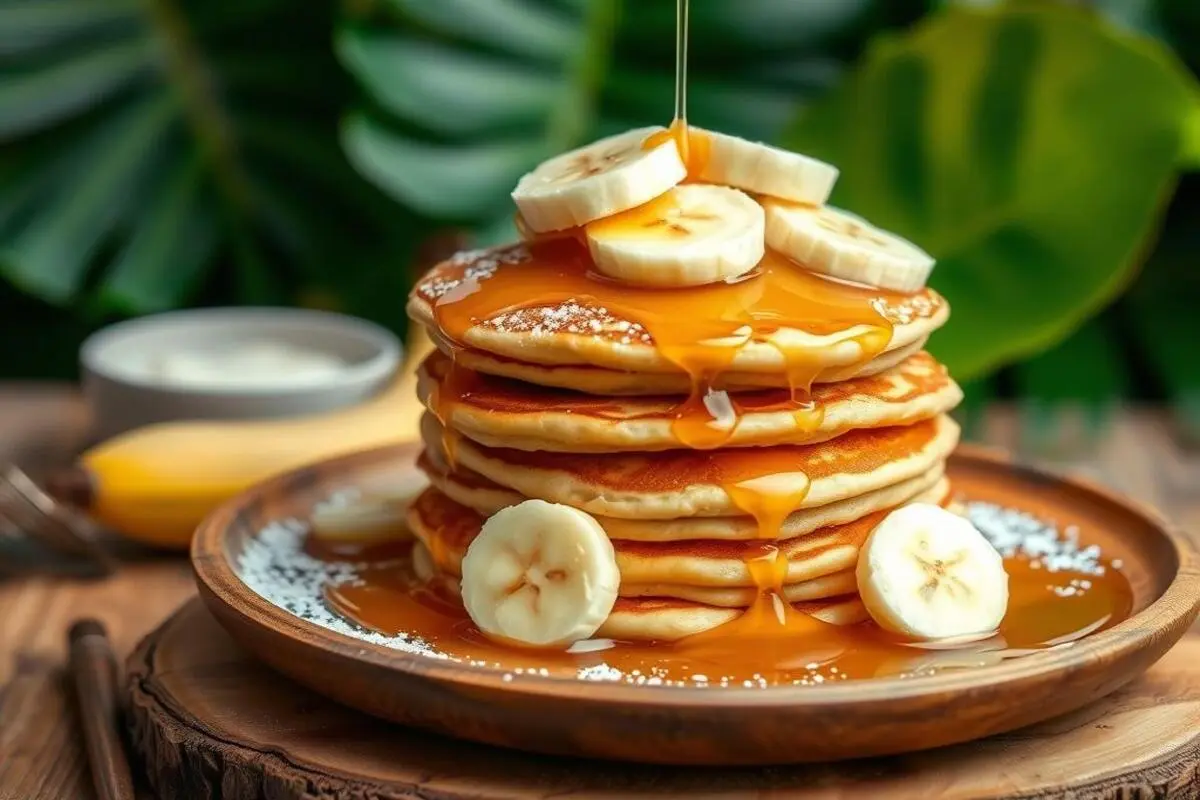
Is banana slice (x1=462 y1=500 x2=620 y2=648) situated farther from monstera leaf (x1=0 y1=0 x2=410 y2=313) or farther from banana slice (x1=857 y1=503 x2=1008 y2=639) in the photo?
monstera leaf (x1=0 y1=0 x2=410 y2=313)

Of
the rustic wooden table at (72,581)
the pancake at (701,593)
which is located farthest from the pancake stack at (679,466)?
the rustic wooden table at (72,581)

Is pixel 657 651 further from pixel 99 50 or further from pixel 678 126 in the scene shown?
pixel 99 50

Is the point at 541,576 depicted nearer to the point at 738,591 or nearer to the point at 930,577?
the point at 738,591

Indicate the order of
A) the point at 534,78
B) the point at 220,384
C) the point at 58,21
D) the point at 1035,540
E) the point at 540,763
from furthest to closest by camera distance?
1. the point at 58,21
2. the point at 534,78
3. the point at 220,384
4. the point at 1035,540
5. the point at 540,763

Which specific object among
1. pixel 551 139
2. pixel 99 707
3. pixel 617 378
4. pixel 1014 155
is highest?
pixel 617 378

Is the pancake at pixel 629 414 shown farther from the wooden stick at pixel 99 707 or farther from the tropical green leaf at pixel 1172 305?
the tropical green leaf at pixel 1172 305

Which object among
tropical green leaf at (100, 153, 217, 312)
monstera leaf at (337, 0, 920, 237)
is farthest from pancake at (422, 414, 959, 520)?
tropical green leaf at (100, 153, 217, 312)

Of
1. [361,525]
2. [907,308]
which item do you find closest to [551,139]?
[361,525]
